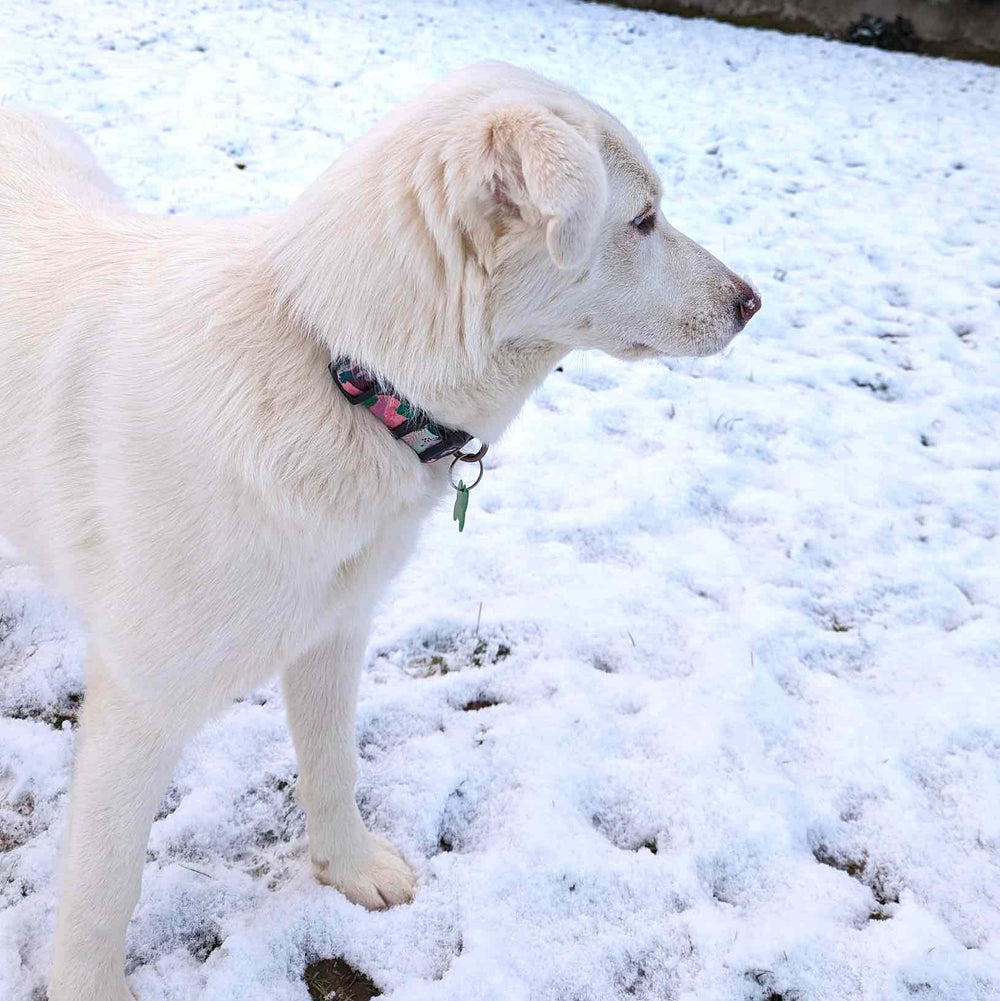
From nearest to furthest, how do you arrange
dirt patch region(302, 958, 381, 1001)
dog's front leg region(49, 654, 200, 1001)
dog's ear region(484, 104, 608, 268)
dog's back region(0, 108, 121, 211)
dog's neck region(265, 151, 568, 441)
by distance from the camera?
dog's ear region(484, 104, 608, 268) → dog's neck region(265, 151, 568, 441) → dog's front leg region(49, 654, 200, 1001) → dirt patch region(302, 958, 381, 1001) → dog's back region(0, 108, 121, 211)

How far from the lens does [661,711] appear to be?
8.61ft

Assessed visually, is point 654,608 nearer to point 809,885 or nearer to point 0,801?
point 809,885

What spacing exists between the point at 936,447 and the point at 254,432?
3.27m

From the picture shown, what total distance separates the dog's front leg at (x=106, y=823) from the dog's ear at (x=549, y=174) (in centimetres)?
113

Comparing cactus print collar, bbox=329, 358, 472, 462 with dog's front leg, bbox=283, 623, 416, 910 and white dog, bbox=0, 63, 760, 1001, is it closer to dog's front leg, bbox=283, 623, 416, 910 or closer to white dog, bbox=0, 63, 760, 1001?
white dog, bbox=0, 63, 760, 1001

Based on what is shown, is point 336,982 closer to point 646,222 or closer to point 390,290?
point 390,290

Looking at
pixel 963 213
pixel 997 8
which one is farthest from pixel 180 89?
pixel 997 8

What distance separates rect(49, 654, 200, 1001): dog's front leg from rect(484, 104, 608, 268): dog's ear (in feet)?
3.71

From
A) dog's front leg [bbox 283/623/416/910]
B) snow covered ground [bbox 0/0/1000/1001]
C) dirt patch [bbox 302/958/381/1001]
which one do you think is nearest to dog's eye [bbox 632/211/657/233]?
dog's front leg [bbox 283/623/416/910]

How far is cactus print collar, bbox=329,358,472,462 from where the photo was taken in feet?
5.15

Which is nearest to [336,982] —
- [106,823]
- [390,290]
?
[106,823]

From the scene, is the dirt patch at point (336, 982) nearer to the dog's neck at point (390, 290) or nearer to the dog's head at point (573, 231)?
the dog's neck at point (390, 290)

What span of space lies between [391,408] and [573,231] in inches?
17.2

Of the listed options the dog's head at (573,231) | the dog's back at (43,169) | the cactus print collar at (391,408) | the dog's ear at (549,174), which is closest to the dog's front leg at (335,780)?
the cactus print collar at (391,408)
